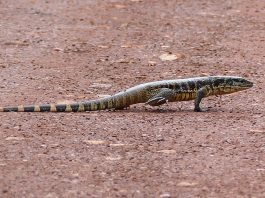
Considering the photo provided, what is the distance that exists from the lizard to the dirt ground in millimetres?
131

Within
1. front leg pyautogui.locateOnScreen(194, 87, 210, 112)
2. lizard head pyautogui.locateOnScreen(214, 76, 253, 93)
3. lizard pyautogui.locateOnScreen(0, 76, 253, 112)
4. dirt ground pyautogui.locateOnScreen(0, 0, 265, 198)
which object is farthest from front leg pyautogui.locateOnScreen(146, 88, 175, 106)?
lizard head pyautogui.locateOnScreen(214, 76, 253, 93)

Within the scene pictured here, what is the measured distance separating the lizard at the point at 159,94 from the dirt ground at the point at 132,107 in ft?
0.43

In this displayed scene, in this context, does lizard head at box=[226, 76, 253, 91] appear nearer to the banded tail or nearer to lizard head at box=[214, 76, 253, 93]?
lizard head at box=[214, 76, 253, 93]

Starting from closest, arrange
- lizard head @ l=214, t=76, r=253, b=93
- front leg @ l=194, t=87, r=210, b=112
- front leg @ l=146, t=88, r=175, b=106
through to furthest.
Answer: front leg @ l=146, t=88, r=175, b=106, front leg @ l=194, t=87, r=210, b=112, lizard head @ l=214, t=76, r=253, b=93

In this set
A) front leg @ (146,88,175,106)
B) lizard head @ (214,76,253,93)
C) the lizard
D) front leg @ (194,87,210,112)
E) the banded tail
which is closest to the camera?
the banded tail

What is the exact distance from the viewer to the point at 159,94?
32.4 feet

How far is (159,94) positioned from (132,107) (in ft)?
1.46

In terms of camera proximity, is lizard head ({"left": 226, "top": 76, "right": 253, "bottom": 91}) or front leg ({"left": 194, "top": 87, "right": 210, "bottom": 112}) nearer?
front leg ({"left": 194, "top": 87, "right": 210, "bottom": 112})

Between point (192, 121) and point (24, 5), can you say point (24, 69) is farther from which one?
point (24, 5)

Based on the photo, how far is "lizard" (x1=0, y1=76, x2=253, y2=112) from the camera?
962cm

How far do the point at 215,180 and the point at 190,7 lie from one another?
9.12 meters


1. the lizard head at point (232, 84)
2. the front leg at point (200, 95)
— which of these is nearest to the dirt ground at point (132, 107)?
the front leg at point (200, 95)

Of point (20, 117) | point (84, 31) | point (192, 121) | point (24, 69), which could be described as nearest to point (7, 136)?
point (20, 117)

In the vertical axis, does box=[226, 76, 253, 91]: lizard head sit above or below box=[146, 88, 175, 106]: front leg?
above
